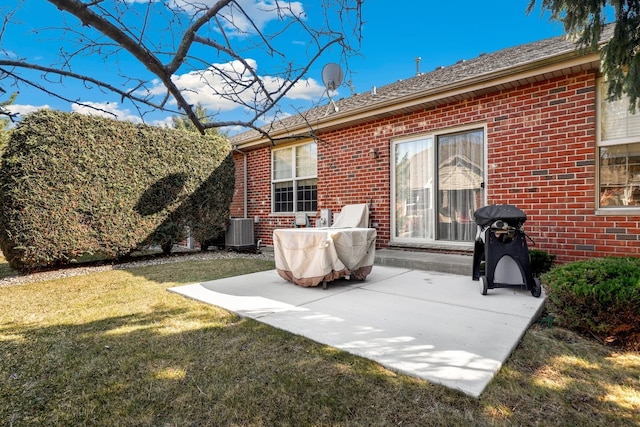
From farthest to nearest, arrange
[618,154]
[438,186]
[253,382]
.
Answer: [438,186] < [618,154] < [253,382]

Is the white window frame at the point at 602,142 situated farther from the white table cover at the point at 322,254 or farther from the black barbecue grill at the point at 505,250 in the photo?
the white table cover at the point at 322,254

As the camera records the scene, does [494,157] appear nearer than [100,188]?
Yes

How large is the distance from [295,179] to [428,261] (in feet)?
13.9

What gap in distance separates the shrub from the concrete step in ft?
6.51

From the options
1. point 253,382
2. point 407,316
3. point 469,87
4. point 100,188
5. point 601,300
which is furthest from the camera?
point 100,188

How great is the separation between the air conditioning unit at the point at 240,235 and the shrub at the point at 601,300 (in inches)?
278

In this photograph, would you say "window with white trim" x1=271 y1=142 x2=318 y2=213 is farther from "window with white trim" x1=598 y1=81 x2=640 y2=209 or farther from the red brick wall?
"window with white trim" x1=598 y1=81 x2=640 y2=209

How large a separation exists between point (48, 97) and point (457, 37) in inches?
299

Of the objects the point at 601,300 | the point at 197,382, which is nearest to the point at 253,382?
the point at 197,382

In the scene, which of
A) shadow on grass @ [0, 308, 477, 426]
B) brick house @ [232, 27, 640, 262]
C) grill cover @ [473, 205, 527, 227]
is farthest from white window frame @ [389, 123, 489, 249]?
shadow on grass @ [0, 308, 477, 426]

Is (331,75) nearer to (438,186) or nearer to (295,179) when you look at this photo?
(438,186)

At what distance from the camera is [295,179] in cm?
838

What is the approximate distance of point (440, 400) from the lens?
1.83 meters

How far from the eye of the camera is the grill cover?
3680 millimetres
